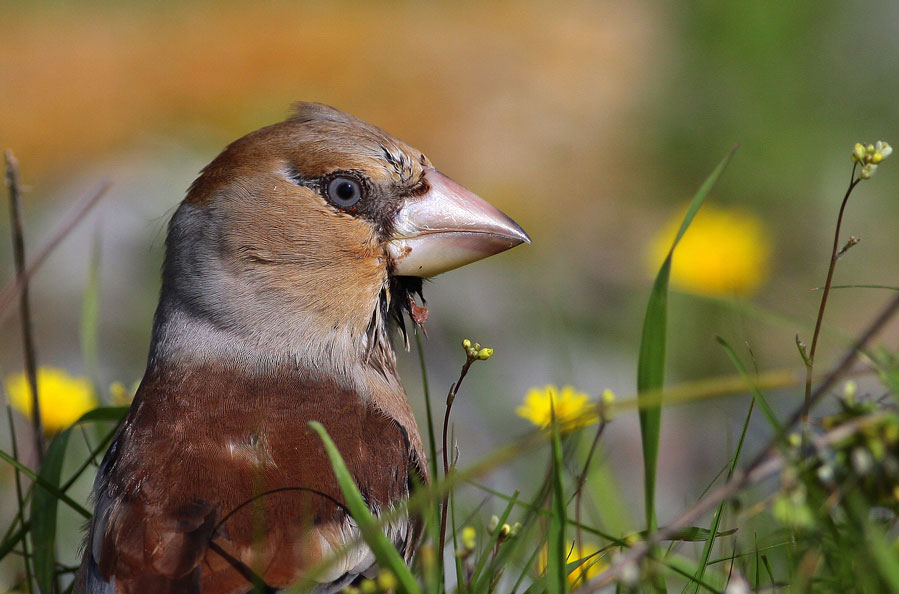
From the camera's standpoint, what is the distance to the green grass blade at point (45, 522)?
8.13ft

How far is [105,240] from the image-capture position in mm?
8148

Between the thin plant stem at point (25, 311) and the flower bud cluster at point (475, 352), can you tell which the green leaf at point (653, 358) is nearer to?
the flower bud cluster at point (475, 352)

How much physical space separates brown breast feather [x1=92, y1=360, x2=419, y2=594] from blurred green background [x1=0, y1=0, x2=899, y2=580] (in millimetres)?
1828

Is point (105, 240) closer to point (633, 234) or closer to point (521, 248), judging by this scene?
point (521, 248)

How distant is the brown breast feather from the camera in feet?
7.39

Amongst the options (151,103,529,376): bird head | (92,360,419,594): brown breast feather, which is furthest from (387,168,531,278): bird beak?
(92,360,419,594): brown breast feather

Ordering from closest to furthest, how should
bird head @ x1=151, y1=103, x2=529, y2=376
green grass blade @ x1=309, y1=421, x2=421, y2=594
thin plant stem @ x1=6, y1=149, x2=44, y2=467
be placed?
green grass blade @ x1=309, y1=421, x2=421, y2=594 < thin plant stem @ x1=6, y1=149, x2=44, y2=467 < bird head @ x1=151, y1=103, x2=529, y2=376

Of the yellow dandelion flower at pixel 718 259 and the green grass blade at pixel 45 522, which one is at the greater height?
the green grass blade at pixel 45 522

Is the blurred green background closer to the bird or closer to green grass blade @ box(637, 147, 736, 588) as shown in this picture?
the bird

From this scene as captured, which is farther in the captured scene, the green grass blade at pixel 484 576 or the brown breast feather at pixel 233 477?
the brown breast feather at pixel 233 477

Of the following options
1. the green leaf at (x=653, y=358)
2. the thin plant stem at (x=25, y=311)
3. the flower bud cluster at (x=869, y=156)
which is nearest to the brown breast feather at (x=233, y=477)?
the thin plant stem at (x=25, y=311)

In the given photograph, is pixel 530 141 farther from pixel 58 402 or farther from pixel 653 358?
pixel 653 358

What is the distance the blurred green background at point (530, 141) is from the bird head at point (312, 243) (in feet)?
4.72

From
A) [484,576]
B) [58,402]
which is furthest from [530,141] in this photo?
[484,576]
